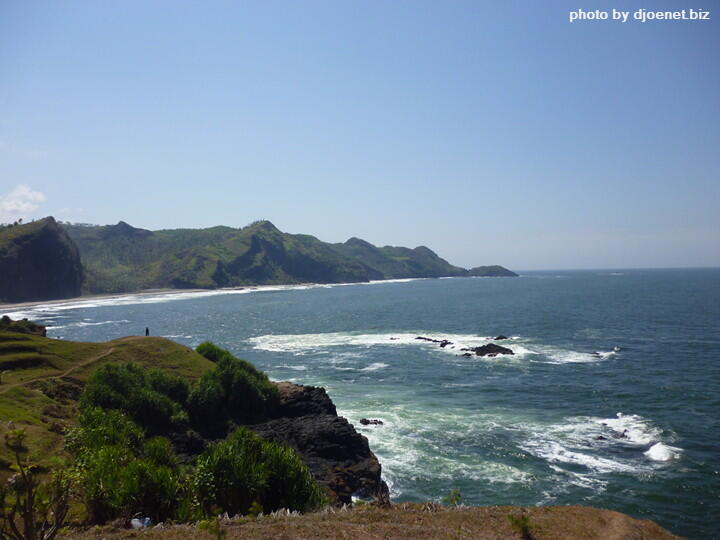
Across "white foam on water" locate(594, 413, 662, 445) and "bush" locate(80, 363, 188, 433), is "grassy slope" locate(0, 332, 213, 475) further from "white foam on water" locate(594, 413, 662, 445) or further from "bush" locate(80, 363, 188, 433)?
"white foam on water" locate(594, 413, 662, 445)

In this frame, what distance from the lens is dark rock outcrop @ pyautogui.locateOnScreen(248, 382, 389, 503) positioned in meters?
34.1

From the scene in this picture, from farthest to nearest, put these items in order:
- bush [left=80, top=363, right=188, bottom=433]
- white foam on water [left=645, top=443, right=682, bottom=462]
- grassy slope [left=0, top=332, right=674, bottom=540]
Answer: white foam on water [left=645, top=443, right=682, bottom=462]
bush [left=80, top=363, right=188, bottom=433]
grassy slope [left=0, top=332, right=674, bottom=540]

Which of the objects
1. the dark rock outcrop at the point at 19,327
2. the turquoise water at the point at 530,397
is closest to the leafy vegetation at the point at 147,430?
the turquoise water at the point at 530,397

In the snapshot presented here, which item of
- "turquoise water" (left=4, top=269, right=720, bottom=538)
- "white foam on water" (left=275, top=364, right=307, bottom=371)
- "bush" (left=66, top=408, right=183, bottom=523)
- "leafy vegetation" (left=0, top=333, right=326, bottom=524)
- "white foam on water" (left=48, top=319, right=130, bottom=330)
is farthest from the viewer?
"white foam on water" (left=48, top=319, right=130, bottom=330)

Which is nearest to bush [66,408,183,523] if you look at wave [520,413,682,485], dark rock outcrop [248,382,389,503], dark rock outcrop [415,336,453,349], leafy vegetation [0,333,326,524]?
leafy vegetation [0,333,326,524]

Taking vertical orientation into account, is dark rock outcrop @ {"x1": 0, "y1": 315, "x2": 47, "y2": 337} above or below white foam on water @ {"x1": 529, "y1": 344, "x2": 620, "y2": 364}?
above

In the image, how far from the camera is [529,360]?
255ft

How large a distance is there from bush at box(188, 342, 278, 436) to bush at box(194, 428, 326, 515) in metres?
20.9

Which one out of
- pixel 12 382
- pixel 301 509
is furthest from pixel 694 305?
pixel 12 382

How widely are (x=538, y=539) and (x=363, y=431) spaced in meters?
29.4

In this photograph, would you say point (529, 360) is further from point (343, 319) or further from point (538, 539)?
point (343, 319)

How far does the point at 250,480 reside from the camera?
22516mm

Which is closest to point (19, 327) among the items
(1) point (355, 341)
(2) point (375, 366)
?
(2) point (375, 366)

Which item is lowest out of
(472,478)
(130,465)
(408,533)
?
(472,478)
